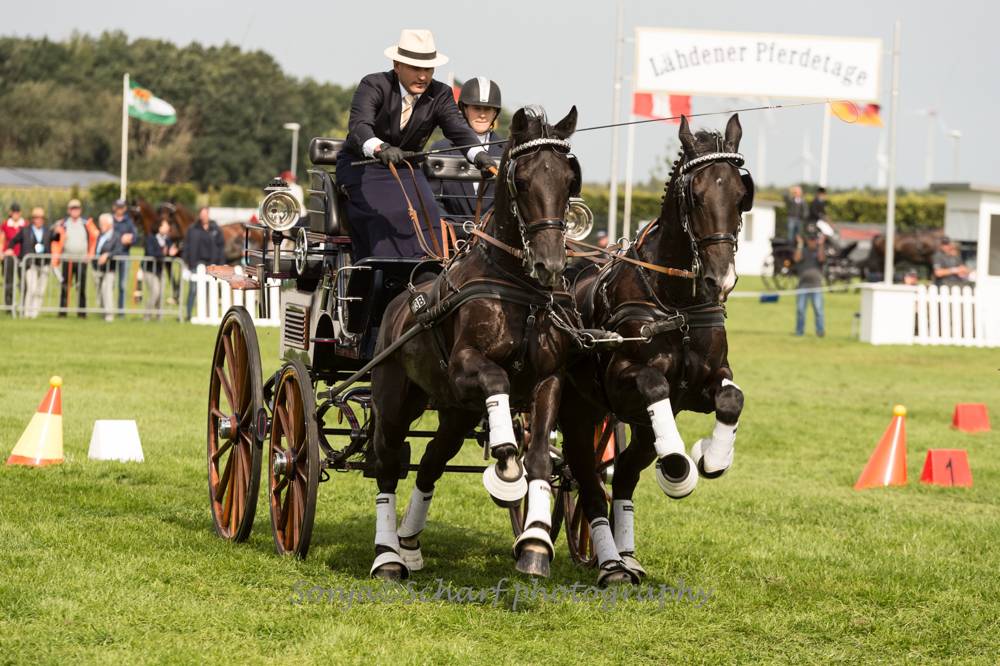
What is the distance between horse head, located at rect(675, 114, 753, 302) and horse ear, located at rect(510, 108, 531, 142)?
2.71 ft

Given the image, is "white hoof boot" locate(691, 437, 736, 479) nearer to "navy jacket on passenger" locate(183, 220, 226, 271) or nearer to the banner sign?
"navy jacket on passenger" locate(183, 220, 226, 271)

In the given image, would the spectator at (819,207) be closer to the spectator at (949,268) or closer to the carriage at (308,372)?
the spectator at (949,268)

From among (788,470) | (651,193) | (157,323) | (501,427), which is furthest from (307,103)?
(501,427)

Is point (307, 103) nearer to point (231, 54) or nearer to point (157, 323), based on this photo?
point (231, 54)

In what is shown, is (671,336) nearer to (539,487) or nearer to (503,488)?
(539,487)

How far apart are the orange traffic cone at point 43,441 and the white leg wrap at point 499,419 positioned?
5.62 m

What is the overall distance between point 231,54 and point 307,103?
236 inches

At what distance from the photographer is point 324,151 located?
26.6 feet

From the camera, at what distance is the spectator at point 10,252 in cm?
2548

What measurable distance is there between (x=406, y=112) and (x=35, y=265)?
19.1m

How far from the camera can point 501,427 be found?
5.95 metres

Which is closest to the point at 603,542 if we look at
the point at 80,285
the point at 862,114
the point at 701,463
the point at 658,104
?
the point at 701,463

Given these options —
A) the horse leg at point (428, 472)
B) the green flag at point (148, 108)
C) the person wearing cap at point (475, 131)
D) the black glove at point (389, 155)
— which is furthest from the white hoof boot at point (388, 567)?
the green flag at point (148, 108)


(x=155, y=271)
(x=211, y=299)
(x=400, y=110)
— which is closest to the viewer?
(x=400, y=110)
